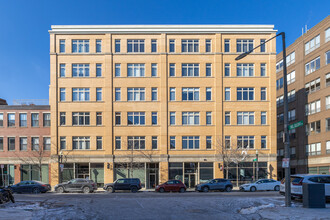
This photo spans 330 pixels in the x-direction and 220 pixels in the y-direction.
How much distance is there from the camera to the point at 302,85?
52125mm

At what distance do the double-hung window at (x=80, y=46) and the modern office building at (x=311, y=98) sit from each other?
30631mm

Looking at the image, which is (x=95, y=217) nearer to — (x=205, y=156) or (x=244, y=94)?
(x=205, y=156)

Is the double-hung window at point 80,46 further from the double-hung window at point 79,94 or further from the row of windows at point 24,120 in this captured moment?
the row of windows at point 24,120

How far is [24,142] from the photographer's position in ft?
150

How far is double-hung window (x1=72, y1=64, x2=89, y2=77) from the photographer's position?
4488cm

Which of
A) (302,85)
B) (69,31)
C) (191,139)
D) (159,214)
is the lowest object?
(159,214)

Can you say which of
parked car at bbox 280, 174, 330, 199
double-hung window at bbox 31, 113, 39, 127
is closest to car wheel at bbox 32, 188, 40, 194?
double-hung window at bbox 31, 113, 39, 127

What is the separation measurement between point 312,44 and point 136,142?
28.2 metres

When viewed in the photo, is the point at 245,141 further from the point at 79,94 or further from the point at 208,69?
the point at 79,94

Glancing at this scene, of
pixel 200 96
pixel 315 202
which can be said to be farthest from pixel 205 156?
pixel 315 202

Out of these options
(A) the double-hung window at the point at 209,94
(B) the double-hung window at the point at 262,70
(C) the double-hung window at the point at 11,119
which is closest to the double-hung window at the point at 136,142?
(A) the double-hung window at the point at 209,94

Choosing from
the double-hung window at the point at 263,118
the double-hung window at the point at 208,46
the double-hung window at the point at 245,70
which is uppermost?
the double-hung window at the point at 208,46

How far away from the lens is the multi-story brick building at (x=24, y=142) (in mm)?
45156

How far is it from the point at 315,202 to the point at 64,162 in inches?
1300
